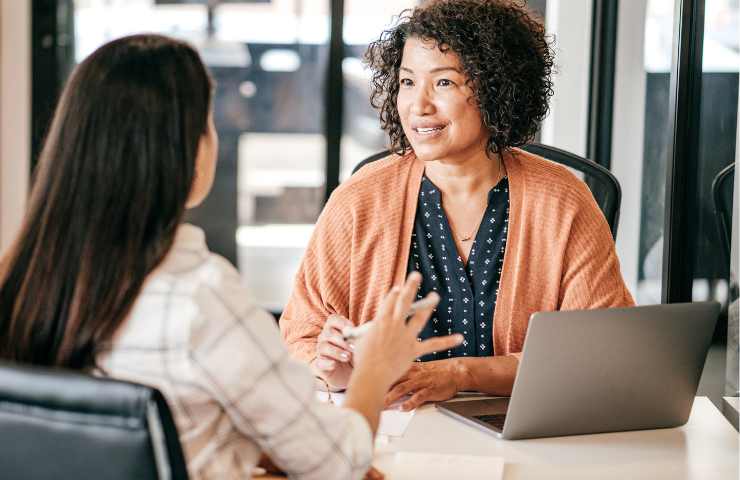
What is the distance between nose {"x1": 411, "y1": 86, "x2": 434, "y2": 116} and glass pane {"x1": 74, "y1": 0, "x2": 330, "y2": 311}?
8.03ft

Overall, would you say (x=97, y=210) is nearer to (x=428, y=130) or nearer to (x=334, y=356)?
(x=334, y=356)

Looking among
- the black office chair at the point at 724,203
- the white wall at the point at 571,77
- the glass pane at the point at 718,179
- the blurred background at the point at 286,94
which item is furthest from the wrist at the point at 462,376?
the white wall at the point at 571,77

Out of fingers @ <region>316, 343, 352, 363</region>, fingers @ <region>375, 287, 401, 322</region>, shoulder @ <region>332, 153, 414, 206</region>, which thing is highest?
shoulder @ <region>332, 153, 414, 206</region>

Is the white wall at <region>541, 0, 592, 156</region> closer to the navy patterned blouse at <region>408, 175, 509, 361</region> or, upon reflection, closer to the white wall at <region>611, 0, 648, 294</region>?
the white wall at <region>611, 0, 648, 294</region>

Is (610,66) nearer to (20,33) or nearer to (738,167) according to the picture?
(738,167)

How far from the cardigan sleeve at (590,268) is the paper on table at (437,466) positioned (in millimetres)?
518

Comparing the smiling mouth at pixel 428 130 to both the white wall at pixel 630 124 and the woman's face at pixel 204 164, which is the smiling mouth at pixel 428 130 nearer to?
the woman's face at pixel 204 164

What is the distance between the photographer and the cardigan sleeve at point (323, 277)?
5.88ft

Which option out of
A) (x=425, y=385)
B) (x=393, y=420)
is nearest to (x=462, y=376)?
(x=425, y=385)

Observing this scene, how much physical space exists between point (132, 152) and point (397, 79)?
1.12m

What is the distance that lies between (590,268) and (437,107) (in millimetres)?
418

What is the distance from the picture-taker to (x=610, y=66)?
10.8 feet

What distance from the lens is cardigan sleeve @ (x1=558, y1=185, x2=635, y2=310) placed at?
1.75m

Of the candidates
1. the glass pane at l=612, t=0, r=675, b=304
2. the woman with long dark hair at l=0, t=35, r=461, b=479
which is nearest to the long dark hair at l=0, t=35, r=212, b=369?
the woman with long dark hair at l=0, t=35, r=461, b=479
